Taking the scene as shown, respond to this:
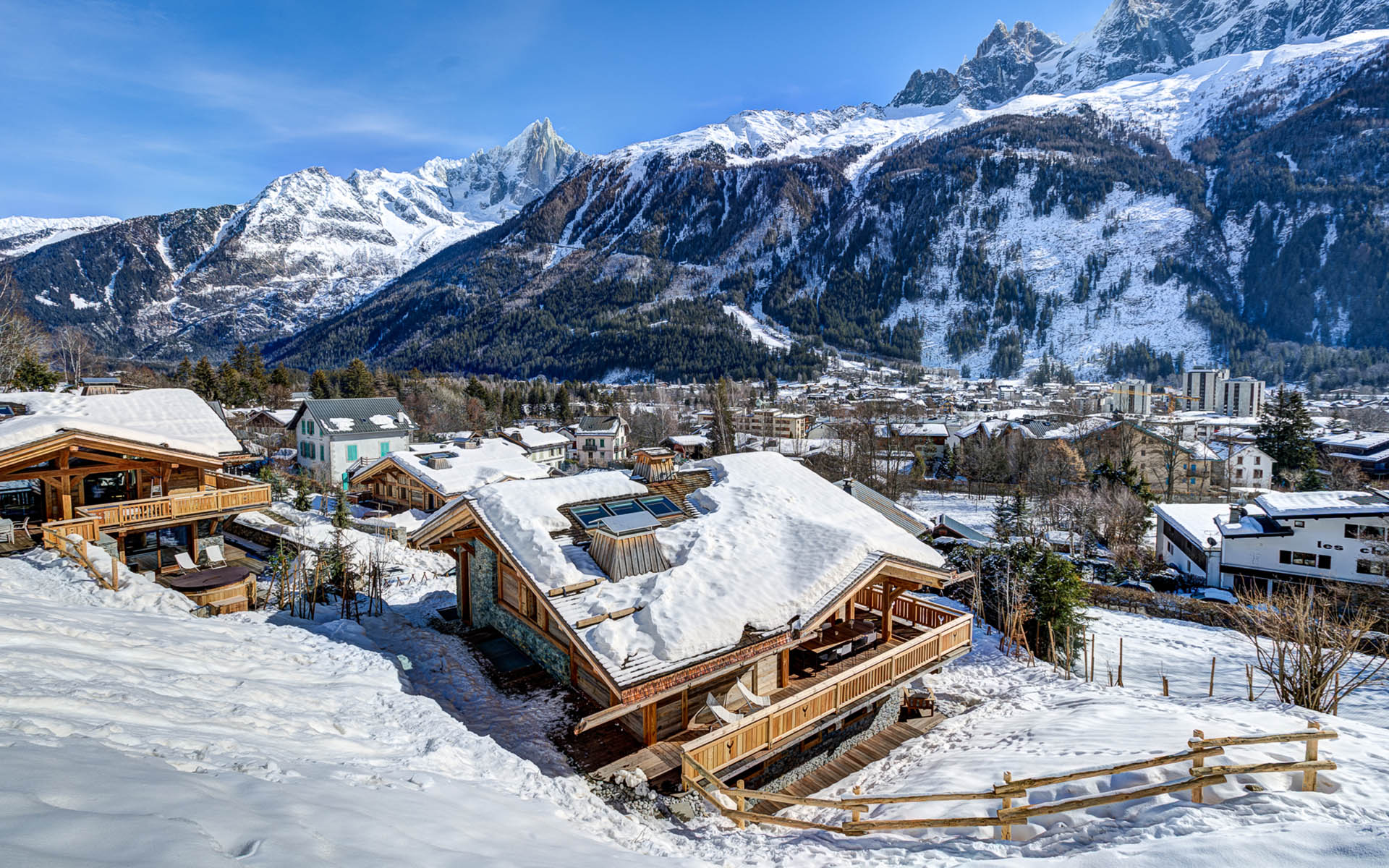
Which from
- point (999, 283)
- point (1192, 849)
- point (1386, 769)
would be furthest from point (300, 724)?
point (999, 283)

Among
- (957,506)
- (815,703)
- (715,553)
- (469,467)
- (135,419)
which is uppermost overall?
(135,419)

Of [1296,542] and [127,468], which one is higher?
[127,468]

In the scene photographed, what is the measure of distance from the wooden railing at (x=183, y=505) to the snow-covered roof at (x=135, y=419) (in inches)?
53.0

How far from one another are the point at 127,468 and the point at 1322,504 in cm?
4740

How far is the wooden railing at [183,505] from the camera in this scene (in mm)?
17469

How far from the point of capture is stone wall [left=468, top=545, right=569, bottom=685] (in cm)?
1289

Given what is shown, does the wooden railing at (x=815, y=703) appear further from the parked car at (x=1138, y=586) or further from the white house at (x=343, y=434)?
the white house at (x=343, y=434)

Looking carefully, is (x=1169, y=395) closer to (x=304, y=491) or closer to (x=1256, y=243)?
(x=1256, y=243)

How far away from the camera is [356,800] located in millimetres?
5359

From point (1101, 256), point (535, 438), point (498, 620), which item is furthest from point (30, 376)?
point (1101, 256)

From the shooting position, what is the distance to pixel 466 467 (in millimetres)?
41156

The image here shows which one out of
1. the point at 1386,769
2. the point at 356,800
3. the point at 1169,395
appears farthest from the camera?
the point at 1169,395

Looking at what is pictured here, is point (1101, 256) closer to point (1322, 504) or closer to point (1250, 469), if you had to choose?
point (1250, 469)

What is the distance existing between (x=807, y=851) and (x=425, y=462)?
1486 inches
